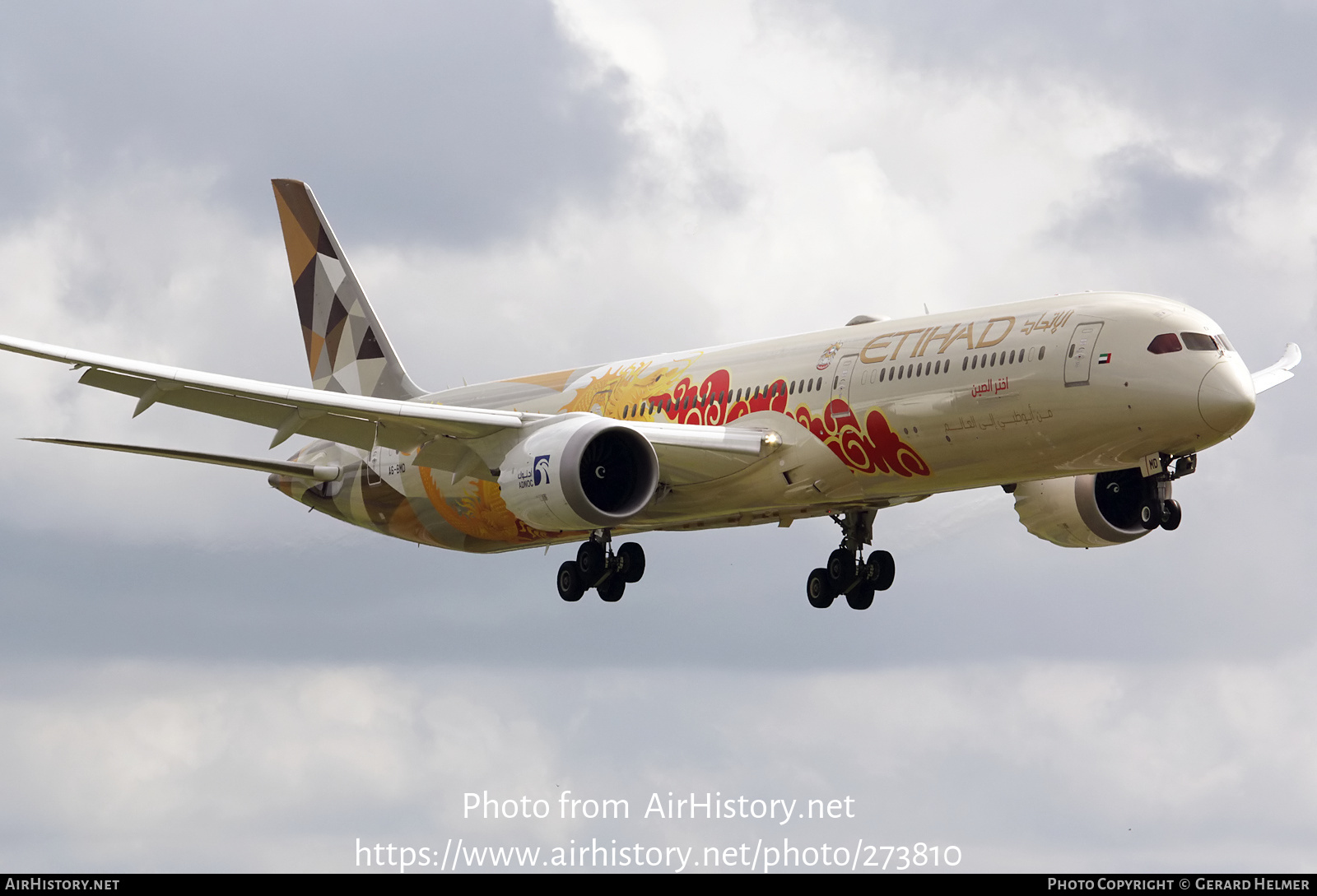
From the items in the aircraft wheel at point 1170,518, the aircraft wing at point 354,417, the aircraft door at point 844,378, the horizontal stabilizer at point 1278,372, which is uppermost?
the horizontal stabilizer at point 1278,372

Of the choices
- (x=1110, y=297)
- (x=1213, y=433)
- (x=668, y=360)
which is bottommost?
(x=1213, y=433)

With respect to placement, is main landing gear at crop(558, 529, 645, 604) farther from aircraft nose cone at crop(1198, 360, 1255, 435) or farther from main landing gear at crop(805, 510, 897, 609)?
aircraft nose cone at crop(1198, 360, 1255, 435)

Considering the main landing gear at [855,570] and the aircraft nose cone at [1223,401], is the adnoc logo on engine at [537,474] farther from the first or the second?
the aircraft nose cone at [1223,401]

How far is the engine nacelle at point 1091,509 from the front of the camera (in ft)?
143

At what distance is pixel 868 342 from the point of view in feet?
127

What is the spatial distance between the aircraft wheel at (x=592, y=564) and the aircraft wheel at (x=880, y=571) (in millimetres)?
6637

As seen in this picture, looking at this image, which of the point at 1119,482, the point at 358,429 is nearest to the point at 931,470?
the point at 1119,482

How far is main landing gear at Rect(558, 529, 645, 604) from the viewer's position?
1678 inches

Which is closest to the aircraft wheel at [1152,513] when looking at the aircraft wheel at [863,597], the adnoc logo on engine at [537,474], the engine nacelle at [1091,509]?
the engine nacelle at [1091,509]

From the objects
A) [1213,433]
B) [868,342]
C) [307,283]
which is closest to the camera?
[1213,433]

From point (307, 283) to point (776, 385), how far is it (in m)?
18.6

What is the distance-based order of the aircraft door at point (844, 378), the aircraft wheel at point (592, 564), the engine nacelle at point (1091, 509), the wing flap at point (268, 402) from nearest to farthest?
1. the wing flap at point (268, 402)
2. the aircraft door at point (844, 378)
3. the aircraft wheel at point (592, 564)
4. the engine nacelle at point (1091, 509)

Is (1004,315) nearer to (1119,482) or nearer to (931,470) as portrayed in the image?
(931,470)

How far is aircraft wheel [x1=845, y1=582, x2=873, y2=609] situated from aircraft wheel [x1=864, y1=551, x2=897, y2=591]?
13 cm
